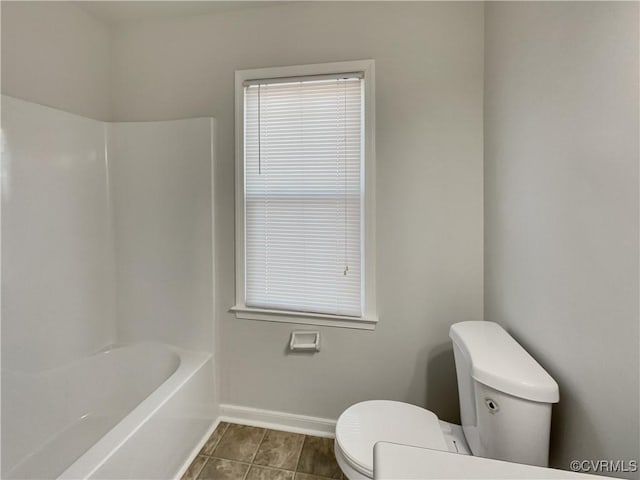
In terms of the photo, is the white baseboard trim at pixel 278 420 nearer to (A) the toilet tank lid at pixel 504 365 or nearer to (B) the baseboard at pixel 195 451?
(B) the baseboard at pixel 195 451

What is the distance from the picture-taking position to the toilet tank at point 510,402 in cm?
97

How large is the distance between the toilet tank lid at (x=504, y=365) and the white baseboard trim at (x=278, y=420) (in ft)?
3.46

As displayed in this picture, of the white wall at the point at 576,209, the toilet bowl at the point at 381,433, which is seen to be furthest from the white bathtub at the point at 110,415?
the white wall at the point at 576,209

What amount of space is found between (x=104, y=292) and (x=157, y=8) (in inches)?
71.5

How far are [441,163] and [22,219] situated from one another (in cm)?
216

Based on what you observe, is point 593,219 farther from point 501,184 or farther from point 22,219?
point 22,219

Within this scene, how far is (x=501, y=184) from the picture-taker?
4.91ft

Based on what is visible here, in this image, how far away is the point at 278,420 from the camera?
6.49ft

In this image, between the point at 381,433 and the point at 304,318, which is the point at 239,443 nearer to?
the point at 304,318

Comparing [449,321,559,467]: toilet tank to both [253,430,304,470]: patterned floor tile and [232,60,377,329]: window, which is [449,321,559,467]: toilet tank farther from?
[253,430,304,470]: patterned floor tile

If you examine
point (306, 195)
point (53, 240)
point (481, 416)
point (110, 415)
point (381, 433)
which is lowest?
point (110, 415)

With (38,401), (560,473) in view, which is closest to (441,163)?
(560,473)

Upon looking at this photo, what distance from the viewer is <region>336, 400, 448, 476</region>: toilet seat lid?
1.19 m

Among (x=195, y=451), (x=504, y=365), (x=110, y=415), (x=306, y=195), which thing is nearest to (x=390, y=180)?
(x=306, y=195)
